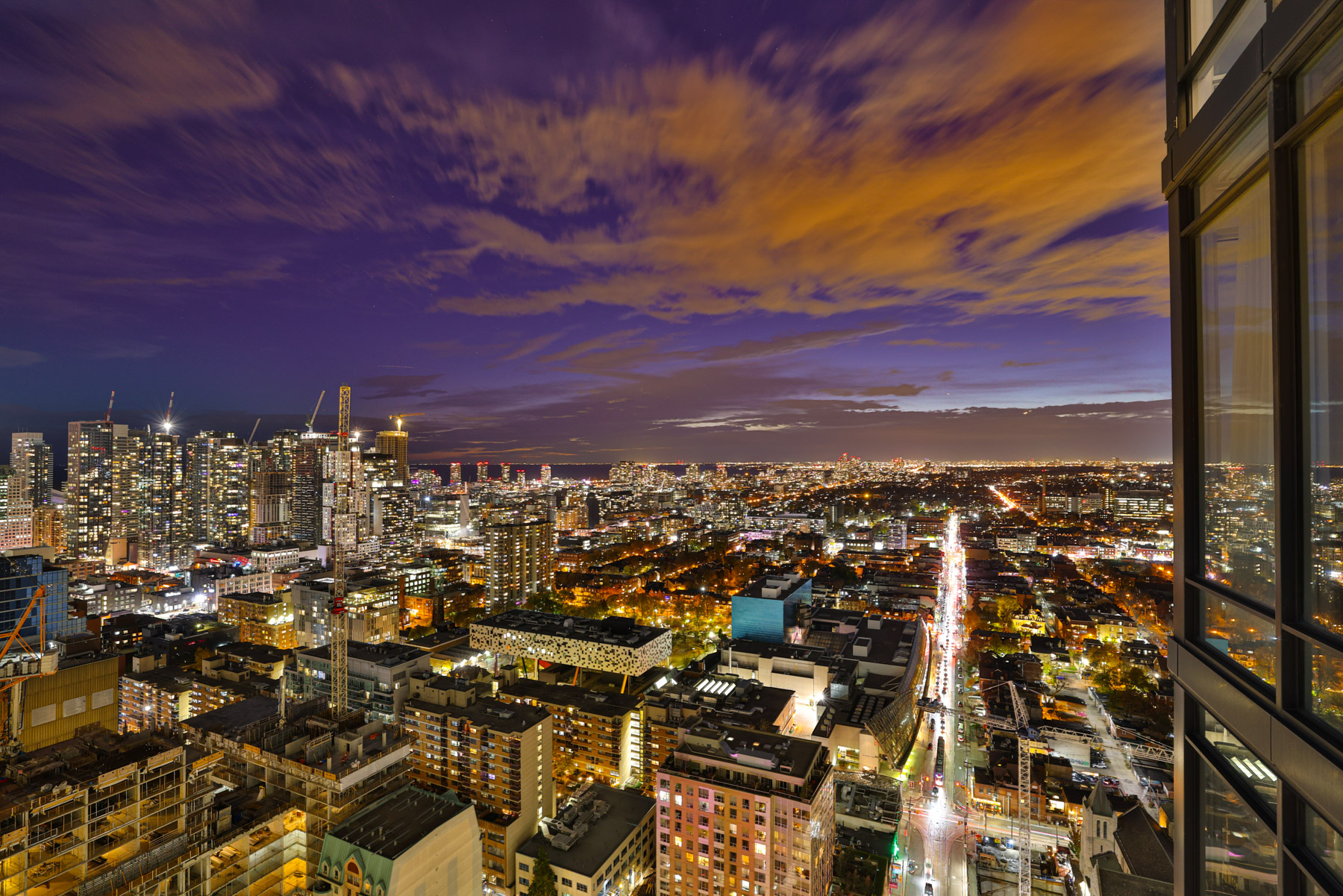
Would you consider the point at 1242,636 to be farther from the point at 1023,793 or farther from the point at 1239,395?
the point at 1023,793

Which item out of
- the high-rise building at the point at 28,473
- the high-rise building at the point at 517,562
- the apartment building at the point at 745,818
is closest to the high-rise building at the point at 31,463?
the high-rise building at the point at 28,473

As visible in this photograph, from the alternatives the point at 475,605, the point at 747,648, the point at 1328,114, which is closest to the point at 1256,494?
the point at 1328,114

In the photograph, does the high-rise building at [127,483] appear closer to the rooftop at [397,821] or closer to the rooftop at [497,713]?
the rooftop at [497,713]

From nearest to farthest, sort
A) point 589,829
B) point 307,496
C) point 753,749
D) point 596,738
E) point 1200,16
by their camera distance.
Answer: point 1200,16, point 753,749, point 589,829, point 596,738, point 307,496

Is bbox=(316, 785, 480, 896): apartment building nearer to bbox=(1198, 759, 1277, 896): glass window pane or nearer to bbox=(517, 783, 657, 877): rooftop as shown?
bbox=(517, 783, 657, 877): rooftop

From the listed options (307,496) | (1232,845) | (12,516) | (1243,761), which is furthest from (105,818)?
(307,496)
